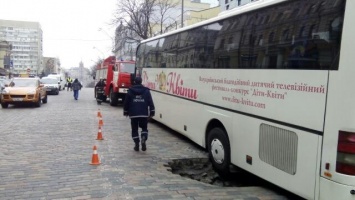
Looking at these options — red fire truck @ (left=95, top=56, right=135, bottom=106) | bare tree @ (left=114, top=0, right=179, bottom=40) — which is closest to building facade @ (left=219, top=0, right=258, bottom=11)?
bare tree @ (left=114, top=0, right=179, bottom=40)

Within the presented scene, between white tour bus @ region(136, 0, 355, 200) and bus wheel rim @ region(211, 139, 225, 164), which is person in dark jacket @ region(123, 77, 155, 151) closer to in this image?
white tour bus @ region(136, 0, 355, 200)

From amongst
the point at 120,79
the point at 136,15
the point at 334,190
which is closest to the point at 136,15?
the point at 136,15

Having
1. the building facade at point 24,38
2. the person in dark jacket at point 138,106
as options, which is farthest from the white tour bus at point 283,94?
the building facade at point 24,38

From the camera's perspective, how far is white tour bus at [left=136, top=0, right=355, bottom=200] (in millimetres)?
3947

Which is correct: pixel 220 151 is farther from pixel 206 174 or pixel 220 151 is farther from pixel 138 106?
pixel 138 106

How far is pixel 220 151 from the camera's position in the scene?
22.1 feet

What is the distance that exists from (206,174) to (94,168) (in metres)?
2.10

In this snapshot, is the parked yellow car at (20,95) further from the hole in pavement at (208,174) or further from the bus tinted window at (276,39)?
the hole in pavement at (208,174)

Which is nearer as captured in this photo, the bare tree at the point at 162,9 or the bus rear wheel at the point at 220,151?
the bus rear wheel at the point at 220,151

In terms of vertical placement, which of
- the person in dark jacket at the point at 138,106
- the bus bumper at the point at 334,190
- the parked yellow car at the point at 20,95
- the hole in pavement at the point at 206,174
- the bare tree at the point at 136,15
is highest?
the bare tree at the point at 136,15

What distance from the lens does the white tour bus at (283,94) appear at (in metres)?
3.95

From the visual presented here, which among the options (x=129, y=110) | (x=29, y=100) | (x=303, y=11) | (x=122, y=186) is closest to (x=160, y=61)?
(x=129, y=110)

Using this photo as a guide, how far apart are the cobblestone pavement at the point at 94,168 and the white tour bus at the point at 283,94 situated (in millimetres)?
848

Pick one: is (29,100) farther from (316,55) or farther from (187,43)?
(316,55)
